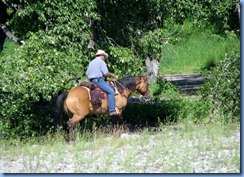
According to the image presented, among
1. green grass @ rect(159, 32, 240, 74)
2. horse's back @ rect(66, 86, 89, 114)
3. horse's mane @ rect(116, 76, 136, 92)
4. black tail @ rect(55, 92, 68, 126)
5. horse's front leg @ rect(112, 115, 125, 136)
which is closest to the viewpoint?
horse's back @ rect(66, 86, 89, 114)

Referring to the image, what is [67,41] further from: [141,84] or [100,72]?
[141,84]

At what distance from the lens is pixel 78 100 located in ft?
54.6

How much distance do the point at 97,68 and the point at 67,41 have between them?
52.0 inches

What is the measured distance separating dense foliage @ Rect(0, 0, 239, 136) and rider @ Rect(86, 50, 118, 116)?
65cm

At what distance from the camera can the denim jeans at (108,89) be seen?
16828mm

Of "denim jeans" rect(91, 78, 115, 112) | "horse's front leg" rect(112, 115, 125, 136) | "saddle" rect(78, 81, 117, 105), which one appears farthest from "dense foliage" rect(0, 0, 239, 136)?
"horse's front leg" rect(112, 115, 125, 136)

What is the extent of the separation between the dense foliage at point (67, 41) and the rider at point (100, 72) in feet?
2.13

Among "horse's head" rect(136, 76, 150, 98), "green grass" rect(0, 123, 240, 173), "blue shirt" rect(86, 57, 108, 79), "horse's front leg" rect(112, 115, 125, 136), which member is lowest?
"green grass" rect(0, 123, 240, 173)

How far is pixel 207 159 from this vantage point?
42.1ft

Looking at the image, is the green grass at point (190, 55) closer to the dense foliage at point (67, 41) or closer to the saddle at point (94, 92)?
the dense foliage at point (67, 41)

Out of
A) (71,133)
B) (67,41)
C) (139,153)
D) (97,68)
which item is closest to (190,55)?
(67,41)

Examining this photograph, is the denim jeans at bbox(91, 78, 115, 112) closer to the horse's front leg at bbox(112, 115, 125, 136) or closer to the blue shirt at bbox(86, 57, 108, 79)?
the blue shirt at bbox(86, 57, 108, 79)

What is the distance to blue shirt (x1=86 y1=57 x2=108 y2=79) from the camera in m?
16.5

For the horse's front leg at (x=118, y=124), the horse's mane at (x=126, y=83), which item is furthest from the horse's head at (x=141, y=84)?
the horse's front leg at (x=118, y=124)
